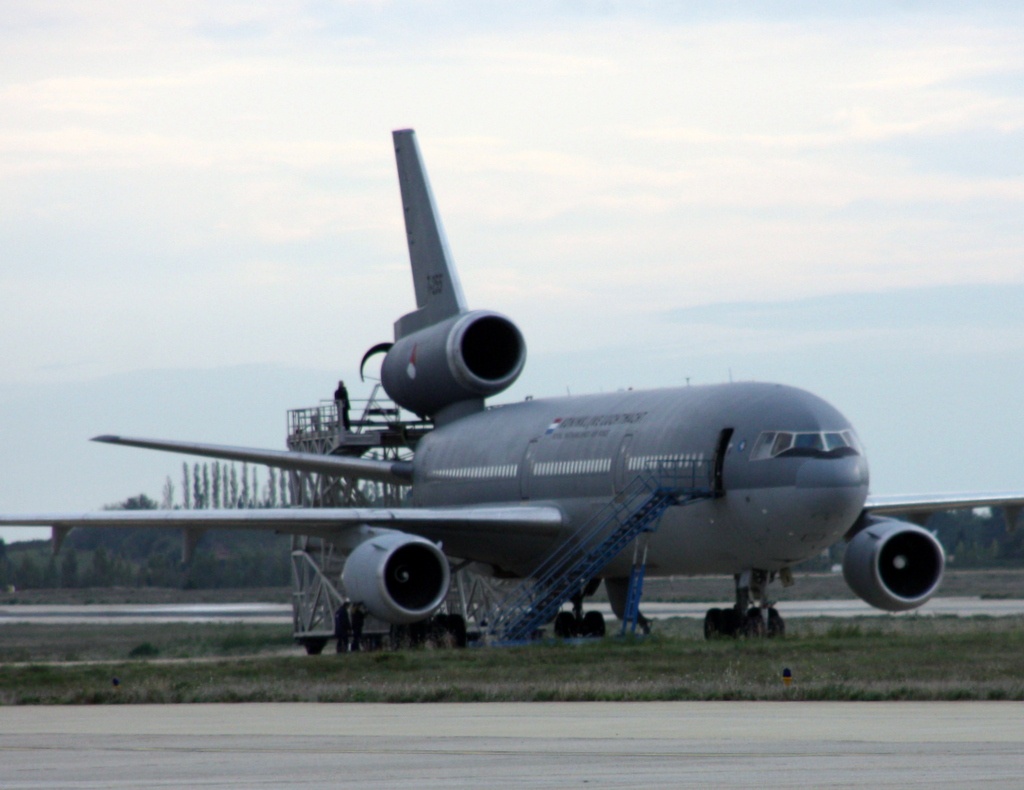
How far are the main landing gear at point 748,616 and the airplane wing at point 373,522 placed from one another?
410cm

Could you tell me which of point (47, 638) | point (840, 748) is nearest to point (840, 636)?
point (840, 748)

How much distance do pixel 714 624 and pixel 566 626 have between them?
5133 mm

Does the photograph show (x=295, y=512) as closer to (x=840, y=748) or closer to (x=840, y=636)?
(x=840, y=636)

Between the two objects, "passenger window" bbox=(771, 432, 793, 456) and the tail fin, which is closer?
"passenger window" bbox=(771, 432, 793, 456)

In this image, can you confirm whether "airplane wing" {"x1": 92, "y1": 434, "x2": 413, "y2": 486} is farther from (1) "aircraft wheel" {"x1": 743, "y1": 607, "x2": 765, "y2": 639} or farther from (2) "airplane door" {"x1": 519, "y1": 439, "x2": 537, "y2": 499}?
(1) "aircraft wheel" {"x1": 743, "y1": 607, "x2": 765, "y2": 639}

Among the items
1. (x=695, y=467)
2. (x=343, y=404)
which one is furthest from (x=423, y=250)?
(x=695, y=467)

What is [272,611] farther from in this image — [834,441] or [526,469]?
[834,441]

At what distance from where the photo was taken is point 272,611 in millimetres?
59406

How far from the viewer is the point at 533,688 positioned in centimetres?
2019

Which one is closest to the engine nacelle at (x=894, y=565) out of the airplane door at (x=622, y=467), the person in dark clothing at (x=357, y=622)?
the airplane door at (x=622, y=467)

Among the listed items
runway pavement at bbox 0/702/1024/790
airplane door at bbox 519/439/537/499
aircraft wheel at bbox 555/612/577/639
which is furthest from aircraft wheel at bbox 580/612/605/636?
runway pavement at bbox 0/702/1024/790

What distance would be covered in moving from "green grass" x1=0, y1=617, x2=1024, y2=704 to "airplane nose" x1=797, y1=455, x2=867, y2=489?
2193 millimetres

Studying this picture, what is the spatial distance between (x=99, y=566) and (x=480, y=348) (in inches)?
1499

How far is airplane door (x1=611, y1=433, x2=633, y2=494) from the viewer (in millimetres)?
31234
